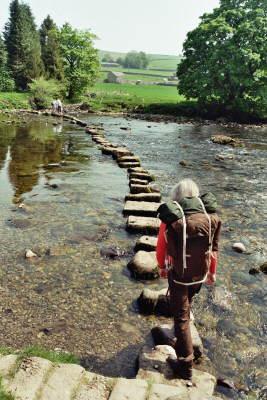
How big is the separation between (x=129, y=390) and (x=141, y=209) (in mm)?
4874

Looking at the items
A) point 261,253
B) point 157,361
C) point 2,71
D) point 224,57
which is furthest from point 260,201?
point 2,71

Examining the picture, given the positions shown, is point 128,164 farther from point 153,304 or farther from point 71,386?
point 71,386

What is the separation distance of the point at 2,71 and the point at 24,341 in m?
53.2

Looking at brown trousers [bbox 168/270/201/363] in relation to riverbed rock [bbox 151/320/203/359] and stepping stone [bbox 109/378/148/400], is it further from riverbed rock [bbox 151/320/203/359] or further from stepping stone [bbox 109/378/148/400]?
stepping stone [bbox 109/378/148/400]

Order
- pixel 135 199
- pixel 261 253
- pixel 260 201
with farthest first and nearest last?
pixel 260 201 → pixel 135 199 → pixel 261 253

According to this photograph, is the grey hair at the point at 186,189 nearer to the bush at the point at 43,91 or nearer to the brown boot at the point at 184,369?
the brown boot at the point at 184,369

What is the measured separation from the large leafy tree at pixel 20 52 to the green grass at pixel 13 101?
741 centimetres

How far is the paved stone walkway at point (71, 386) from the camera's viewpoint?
2590 mm

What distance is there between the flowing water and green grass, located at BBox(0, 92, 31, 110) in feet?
97.1

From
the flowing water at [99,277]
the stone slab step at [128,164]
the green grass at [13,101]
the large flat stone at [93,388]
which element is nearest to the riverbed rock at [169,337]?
the flowing water at [99,277]

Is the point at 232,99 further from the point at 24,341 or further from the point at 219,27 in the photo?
the point at 24,341

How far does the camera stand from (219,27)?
115 ft

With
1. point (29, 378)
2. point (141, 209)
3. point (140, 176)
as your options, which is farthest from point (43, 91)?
point (29, 378)

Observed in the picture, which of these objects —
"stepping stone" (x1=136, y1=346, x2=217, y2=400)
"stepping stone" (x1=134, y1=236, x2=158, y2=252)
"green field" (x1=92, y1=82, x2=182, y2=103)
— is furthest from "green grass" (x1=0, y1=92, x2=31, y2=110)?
"stepping stone" (x1=136, y1=346, x2=217, y2=400)
